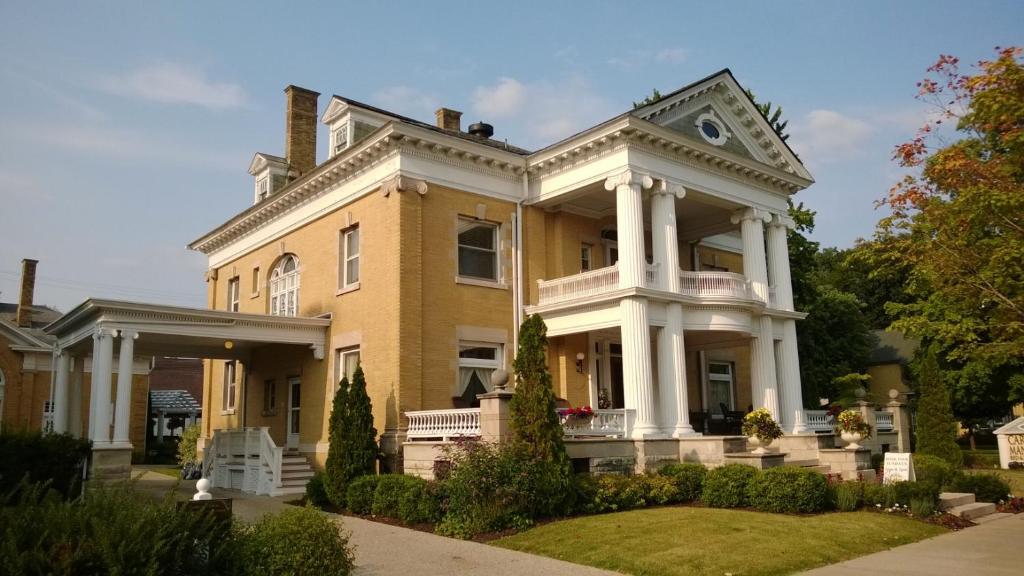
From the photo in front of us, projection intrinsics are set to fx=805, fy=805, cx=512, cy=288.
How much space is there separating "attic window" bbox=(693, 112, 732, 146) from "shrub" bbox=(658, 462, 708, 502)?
34.0ft

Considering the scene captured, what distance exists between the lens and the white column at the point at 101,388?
746 inches

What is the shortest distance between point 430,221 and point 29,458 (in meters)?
10.7

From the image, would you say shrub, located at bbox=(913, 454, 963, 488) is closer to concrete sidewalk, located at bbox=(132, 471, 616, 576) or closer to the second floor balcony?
the second floor balcony

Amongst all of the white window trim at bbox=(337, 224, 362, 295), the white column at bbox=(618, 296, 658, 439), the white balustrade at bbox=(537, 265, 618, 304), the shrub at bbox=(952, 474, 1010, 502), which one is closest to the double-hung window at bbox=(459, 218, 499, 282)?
the white balustrade at bbox=(537, 265, 618, 304)

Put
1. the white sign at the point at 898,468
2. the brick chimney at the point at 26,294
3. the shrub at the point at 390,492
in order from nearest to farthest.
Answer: the shrub at the point at 390,492
the white sign at the point at 898,468
the brick chimney at the point at 26,294

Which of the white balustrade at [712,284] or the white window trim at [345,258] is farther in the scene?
the white window trim at [345,258]

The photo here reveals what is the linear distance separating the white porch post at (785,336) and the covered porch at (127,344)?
1377cm

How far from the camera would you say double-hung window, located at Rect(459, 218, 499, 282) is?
22.5m

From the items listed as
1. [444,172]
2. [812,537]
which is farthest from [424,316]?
[812,537]

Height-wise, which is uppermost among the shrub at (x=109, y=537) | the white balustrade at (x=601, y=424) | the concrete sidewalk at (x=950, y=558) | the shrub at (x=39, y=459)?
the white balustrade at (x=601, y=424)

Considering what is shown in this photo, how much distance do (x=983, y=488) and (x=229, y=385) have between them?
2460 cm

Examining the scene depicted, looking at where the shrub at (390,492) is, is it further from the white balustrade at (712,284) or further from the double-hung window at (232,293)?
the double-hung window at (232,293)

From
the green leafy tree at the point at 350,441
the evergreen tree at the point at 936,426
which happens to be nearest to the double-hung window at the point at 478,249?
the green leafy tree at the point at 350,441

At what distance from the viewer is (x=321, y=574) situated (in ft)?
30.3
